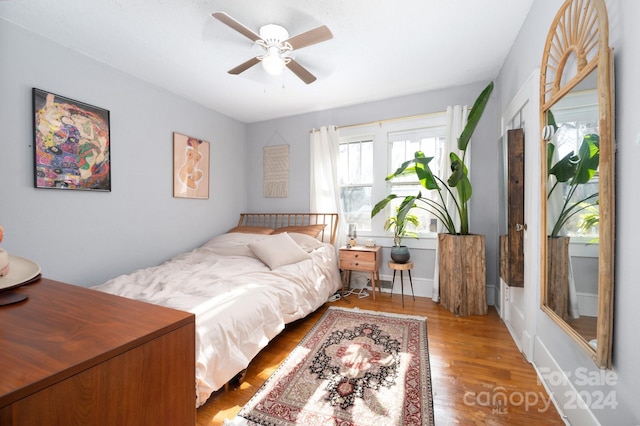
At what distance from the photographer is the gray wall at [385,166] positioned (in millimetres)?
3088

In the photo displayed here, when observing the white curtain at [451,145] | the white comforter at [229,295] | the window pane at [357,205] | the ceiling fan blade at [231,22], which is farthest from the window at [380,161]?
the ceiling fan blade at [231,22]

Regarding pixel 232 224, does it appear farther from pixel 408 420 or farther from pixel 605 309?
pixel 605 309

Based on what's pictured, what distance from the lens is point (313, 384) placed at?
1.72 meters

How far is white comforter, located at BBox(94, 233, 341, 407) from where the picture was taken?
60.4 inches

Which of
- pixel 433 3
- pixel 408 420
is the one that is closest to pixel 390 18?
pixel 433 3

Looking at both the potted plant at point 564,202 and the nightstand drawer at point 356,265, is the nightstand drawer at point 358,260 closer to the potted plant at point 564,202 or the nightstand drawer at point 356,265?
the nightstand drawer at point 356,265

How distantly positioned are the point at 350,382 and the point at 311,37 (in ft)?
7.82

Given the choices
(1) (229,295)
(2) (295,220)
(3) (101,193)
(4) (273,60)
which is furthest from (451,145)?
(3) (101,193)

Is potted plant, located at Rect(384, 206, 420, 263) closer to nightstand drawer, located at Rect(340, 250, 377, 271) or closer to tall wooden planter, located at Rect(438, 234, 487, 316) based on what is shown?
nightstand drawer, located at Rect(340, 250, 377, 271)

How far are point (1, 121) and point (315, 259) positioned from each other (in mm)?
2861

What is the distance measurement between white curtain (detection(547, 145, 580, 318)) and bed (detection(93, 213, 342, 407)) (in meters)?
1.80

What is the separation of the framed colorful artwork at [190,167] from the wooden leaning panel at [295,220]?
0.89m

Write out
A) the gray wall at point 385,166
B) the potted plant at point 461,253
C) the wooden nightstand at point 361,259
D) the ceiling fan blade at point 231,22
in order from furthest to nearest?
the wooden nightstand at point 361,259 → the gray wall at point 385,166 → the potted plant at point 461,253 → the ceiling fan blade at point 231,22

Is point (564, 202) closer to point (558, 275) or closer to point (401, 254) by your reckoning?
point (558, 275)
